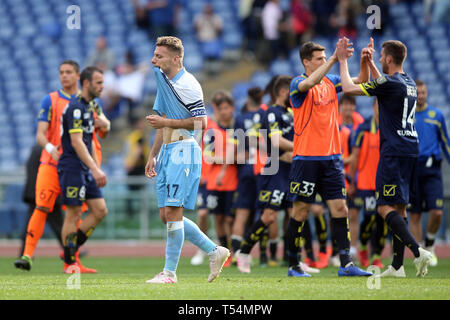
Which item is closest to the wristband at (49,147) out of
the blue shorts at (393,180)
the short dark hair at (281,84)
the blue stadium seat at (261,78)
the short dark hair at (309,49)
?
the short dark hair at (281,84)

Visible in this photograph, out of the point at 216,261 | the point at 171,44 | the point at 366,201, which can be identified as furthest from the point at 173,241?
the point at 366,201

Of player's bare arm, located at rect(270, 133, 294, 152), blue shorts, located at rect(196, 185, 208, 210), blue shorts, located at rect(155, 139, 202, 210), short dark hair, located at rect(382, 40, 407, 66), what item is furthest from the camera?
blue shorts, located at rect(196, 185, 208, 210)

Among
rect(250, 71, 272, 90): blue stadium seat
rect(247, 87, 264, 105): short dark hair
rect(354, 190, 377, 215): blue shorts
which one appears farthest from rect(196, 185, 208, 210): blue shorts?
rect(250, 71, 272, 90): blue stadium seat

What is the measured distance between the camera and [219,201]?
39.6 ft

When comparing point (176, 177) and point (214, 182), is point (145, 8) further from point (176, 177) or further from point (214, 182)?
point (176, 177)

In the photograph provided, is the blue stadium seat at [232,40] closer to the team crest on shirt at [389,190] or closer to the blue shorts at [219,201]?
the blue shorts at [219,201]

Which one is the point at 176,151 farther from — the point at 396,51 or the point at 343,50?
the point at 396,51

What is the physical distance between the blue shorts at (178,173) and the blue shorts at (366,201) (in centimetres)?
450

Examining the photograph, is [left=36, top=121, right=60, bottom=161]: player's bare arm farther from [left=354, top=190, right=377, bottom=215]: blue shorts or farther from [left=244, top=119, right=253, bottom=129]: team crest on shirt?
[left=354, top=190, right=377, bottom=215]: blue shorts

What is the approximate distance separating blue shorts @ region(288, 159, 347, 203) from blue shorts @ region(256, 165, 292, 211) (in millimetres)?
1564

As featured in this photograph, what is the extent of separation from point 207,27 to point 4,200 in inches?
328

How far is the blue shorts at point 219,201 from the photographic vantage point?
1205cm

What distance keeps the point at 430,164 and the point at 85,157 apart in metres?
5.09

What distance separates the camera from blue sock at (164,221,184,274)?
7230 mm
